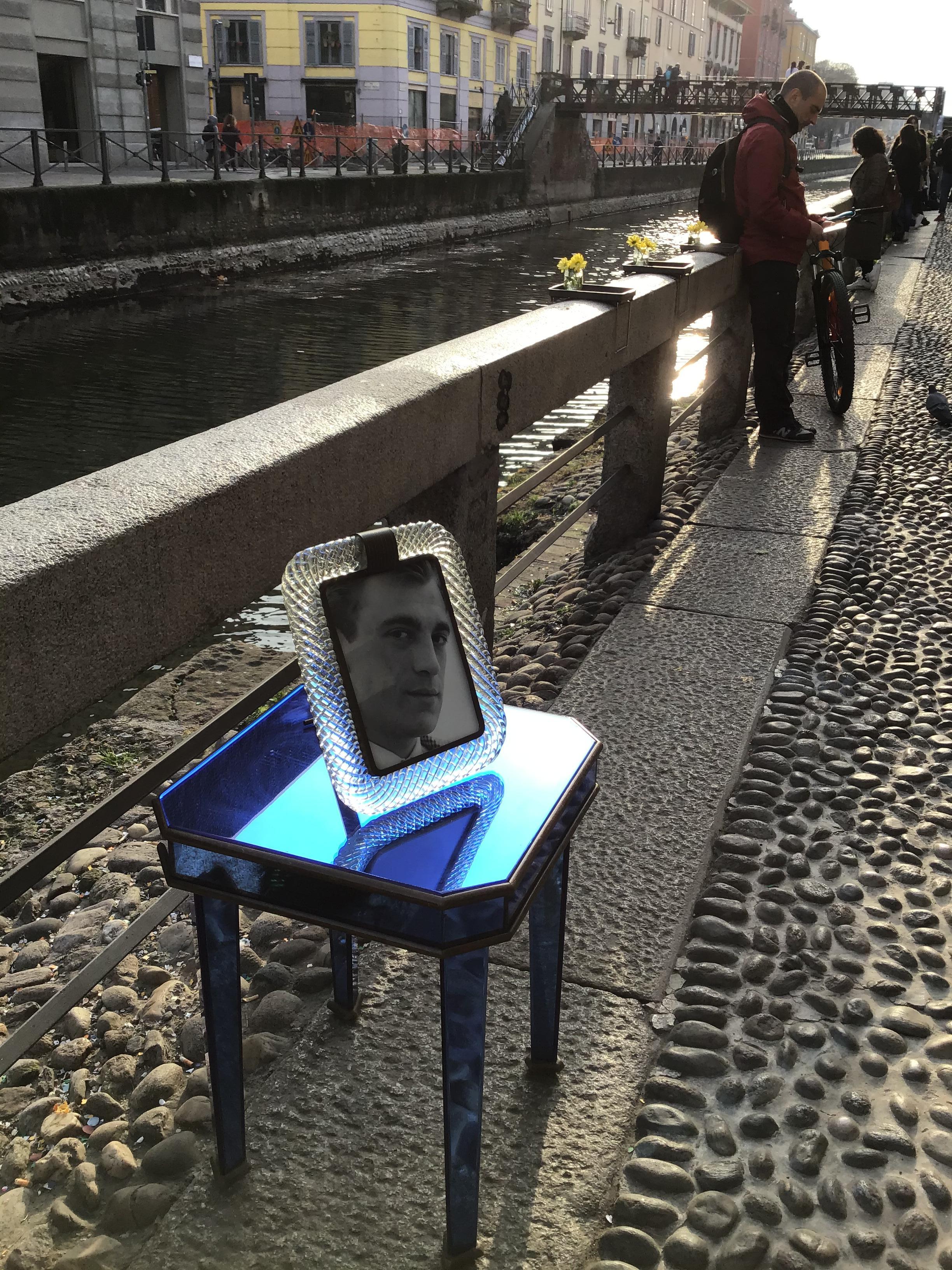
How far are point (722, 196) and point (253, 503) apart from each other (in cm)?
444

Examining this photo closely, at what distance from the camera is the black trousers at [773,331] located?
571 cm

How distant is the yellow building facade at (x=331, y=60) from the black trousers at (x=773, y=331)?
32856mm

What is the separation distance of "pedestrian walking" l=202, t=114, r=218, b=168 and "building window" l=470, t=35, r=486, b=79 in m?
15.8

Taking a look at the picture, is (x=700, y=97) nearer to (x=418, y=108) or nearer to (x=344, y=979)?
(x=418, y=108)

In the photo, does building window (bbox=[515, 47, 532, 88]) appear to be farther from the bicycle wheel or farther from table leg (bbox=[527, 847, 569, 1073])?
table leg (bbox=[527, 847, 569, 1073])

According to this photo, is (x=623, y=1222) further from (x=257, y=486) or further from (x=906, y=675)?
(x=906, y=675)

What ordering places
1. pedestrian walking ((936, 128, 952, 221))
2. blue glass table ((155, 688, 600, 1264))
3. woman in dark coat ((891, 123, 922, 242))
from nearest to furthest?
blue glass table ((155, 688, 600, 1264)) → woman in dark coat ((891, 123, 922, 242)) → pedestrian walking ((936, 128, 952, 221))

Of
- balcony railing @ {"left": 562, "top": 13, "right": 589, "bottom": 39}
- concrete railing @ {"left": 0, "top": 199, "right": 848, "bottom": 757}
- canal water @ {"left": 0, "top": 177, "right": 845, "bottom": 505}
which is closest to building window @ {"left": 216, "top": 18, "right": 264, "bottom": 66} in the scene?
balcony railing @ {"left": 562, "top": 13, "right": 589, "bottom": 39}

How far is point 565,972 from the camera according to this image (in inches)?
82.1

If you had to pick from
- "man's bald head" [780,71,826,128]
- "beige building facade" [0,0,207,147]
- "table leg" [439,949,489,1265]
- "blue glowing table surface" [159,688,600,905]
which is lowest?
"table leg" [439,949,489,1265]

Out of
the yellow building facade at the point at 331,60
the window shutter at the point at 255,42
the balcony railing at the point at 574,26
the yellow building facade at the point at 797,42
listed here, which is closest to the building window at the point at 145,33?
the yellow building facade at the point at 331,60

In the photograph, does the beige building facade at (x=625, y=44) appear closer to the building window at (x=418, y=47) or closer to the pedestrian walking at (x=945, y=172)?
the building window at (x=418, y=47)

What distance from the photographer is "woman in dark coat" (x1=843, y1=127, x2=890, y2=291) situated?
1063 cm

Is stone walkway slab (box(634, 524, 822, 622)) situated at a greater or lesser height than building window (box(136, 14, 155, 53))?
lesser
